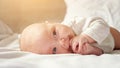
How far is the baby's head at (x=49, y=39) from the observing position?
1.00 metres

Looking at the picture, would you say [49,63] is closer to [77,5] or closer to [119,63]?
[119,63]

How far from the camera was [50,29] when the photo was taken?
1031mm

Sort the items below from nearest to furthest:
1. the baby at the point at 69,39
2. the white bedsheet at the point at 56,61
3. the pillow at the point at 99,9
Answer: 1. the white bedsheet at the point at 56,61
2. the baby at the point at 69,39
3. the pillow at the point at 99,9

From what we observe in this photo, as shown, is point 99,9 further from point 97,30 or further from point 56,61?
point 56,61

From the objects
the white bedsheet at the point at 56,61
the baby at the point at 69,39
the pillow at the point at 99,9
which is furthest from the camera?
the pillow at the point at 99,9

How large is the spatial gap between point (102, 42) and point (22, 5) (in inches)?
40.6

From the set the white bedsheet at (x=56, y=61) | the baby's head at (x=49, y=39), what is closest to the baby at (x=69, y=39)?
the baby's head at (x=49, y=39)

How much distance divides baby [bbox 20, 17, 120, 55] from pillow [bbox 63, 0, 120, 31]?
374mm

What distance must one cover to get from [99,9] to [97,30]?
0.58 meters

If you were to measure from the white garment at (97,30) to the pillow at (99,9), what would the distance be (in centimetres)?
34

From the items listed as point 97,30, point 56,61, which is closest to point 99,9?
point 97,30

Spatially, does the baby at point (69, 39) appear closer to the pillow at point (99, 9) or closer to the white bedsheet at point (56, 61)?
the white bedsheet at point (56, 61)

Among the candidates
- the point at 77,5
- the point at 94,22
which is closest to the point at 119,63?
the point at 94,22

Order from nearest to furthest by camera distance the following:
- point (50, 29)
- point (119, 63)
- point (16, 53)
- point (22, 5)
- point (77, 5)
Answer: point (119, 63) → point (16, 53) → point (50, 29) → point (77, 5) → point (22, 5)
